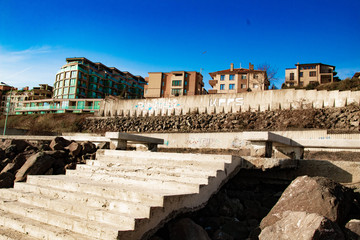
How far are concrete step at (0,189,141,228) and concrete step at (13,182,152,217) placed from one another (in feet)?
0.15

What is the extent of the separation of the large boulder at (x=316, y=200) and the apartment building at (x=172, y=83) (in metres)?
54.6

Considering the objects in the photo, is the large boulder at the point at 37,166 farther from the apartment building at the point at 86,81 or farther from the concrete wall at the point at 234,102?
the apartment building at the point at 86,81

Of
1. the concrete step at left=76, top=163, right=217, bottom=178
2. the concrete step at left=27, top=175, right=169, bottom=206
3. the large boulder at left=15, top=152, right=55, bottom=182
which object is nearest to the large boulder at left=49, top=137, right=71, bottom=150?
the large boulder at left=15, top=152, right=55, bottom=182

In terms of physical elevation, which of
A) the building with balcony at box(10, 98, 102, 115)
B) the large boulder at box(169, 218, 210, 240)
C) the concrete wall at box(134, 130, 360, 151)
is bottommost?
the large boulder at box(169, 218, 210, 240)

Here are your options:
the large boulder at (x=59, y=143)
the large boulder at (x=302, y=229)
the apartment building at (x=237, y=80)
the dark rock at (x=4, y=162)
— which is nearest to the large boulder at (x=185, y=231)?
the large boulder at (x=302, y=229)

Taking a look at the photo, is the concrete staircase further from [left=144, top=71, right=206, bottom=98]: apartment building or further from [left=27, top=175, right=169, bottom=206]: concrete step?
[left=144, top=71, right=206, bottom=98]: apartment building

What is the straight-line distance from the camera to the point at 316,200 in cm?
382

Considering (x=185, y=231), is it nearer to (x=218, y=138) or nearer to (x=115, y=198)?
(x=115, y=198)

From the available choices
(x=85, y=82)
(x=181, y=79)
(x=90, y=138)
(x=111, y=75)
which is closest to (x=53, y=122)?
(x=90, y=138)

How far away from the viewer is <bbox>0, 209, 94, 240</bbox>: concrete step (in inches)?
134

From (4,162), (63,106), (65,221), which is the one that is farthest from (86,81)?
(65,221)

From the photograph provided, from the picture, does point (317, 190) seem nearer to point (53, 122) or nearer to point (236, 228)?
point (236, 228)

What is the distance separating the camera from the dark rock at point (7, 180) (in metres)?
7.09

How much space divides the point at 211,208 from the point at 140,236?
173 centimetres
